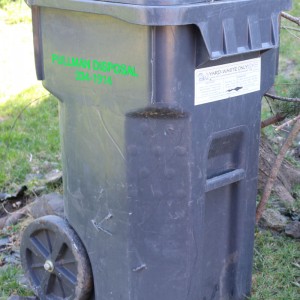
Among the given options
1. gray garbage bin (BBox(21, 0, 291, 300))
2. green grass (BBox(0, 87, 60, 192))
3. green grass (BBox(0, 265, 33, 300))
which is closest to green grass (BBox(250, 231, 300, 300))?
gray garbage bin (BBox(21, 0, 291, 300))

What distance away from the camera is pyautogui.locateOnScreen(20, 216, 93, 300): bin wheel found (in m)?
3.20

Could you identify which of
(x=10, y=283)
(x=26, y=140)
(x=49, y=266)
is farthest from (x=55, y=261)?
(x=26, y=140)

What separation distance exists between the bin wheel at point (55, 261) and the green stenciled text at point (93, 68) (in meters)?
0.79

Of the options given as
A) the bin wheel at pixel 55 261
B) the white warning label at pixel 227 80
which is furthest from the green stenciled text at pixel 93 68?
the bin wheel at pixel 55 261

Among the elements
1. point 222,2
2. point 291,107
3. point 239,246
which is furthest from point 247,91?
point 291,107

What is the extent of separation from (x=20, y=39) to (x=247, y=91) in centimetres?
640

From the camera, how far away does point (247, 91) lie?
3.00 meters

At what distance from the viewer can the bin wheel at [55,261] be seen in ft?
10.5

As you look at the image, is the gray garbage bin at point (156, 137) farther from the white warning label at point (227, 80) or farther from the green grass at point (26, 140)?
the green grass at point (26, 140)

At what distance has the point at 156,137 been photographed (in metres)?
2.77

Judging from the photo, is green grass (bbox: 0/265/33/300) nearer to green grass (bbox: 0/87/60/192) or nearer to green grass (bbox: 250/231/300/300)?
green grass (bbox: 0/87/60/192)

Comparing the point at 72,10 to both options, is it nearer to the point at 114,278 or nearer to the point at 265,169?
the point at 114,278

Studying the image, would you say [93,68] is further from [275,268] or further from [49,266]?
[275,268]

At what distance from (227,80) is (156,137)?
1.35 ft
